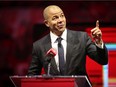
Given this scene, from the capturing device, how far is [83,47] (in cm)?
269

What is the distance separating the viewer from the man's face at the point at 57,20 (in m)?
2.74

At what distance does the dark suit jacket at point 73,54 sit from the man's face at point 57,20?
73 mm

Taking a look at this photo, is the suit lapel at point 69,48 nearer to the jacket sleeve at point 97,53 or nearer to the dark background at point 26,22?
the jacket sleeve at point 97,53

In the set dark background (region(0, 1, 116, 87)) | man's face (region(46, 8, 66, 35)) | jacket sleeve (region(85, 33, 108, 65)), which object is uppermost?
dark background (region(0, 1, 116, 87))

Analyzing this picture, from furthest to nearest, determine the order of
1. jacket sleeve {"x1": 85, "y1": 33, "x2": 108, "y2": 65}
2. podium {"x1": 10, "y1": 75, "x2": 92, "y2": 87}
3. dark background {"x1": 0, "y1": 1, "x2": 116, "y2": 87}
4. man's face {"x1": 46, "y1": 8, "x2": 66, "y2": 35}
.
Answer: dark background {"x1": 0, "y1": 1, "x2": 116, "y2": 87} → man's face {"x1": 46, "y1": 8, "x2": 66, "y2": 35} → jacket sleeve {"x1": 85, "y1": 33, "x2": 108, "y2": 65} → podium {"x1": 10, "y1": 75, "x2": 92, "y2": 87}

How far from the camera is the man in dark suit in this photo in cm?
261

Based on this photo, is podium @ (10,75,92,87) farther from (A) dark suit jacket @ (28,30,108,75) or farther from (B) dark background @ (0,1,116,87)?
(B) dark background @ (0,1,116,87)

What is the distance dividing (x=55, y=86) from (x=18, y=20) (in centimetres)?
238

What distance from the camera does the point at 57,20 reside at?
276cm

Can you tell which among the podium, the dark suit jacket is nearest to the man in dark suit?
the dark suit jacket

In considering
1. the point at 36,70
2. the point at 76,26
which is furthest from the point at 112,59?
the point at 36,70

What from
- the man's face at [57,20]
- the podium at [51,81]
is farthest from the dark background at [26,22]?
the podium at [51,81]

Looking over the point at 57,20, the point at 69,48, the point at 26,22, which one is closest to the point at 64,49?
the point at 69,48

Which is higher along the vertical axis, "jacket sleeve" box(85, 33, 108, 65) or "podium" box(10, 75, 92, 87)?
"jacket sleeve" box(85, 33, 108, 65)
